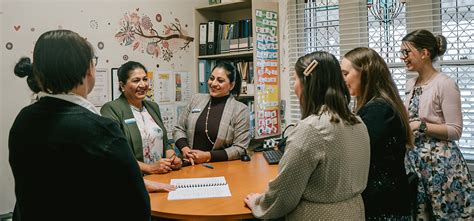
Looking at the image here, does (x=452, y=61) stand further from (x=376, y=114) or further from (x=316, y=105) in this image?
(x=316, y=105)

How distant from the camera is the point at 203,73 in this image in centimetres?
381

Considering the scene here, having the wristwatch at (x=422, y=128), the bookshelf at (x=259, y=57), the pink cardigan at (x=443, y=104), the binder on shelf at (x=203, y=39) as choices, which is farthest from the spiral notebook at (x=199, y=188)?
the binder on shelf at (x=203, y=39)

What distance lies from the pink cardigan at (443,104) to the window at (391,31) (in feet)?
→ 1.87

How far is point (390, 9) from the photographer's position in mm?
3074

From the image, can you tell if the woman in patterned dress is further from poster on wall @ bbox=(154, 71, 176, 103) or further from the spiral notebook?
poster on wall @ bbox=(154, 71, 176, 103)

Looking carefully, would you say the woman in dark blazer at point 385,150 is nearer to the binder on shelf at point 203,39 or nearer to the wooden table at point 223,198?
the wooden table at point 223,198

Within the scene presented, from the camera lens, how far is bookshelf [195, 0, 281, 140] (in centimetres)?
338

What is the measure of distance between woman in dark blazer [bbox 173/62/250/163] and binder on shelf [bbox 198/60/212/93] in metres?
0.92

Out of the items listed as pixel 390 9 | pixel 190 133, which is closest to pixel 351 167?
pixel 190 133

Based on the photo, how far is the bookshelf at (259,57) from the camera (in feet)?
11.1

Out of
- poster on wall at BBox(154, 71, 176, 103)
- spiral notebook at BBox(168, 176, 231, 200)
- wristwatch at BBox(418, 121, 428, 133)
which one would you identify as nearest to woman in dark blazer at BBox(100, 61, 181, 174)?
spiral notebook at BBox(168, 176, 231, 200)

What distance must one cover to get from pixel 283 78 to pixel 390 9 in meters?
1.07

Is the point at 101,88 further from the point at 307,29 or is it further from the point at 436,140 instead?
the point at 436,140

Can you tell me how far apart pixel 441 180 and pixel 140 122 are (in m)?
1.82
